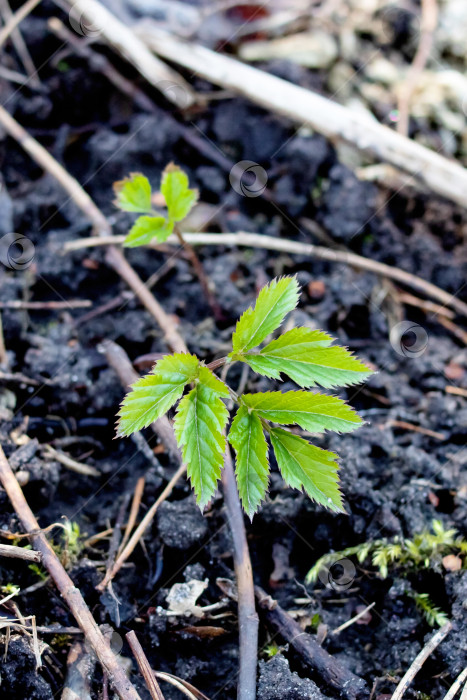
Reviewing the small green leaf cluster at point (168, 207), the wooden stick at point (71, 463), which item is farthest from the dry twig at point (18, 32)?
the wooden stick at point (71, 463)

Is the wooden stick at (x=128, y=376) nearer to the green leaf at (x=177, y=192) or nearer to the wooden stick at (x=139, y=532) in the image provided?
the wooden stick at (x=139, y=532)

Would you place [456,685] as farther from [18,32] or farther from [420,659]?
[18,32]

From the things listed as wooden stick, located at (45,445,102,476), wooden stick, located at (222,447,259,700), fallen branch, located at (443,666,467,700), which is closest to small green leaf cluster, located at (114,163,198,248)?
wooden stick, located at (45,445,102,476)

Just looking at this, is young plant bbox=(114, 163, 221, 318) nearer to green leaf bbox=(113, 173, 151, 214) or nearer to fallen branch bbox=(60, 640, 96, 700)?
green leaf bbox=(113, 173, 151, 214)

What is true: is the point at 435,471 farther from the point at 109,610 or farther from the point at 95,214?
the point at 95,214

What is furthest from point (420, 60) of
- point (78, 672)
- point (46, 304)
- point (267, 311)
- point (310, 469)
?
point (78, 672)

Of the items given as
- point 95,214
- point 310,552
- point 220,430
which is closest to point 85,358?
point 95,214

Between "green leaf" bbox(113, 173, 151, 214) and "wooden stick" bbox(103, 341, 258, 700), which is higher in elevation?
"green leaf" bbox(113, 173, 151, 214)
